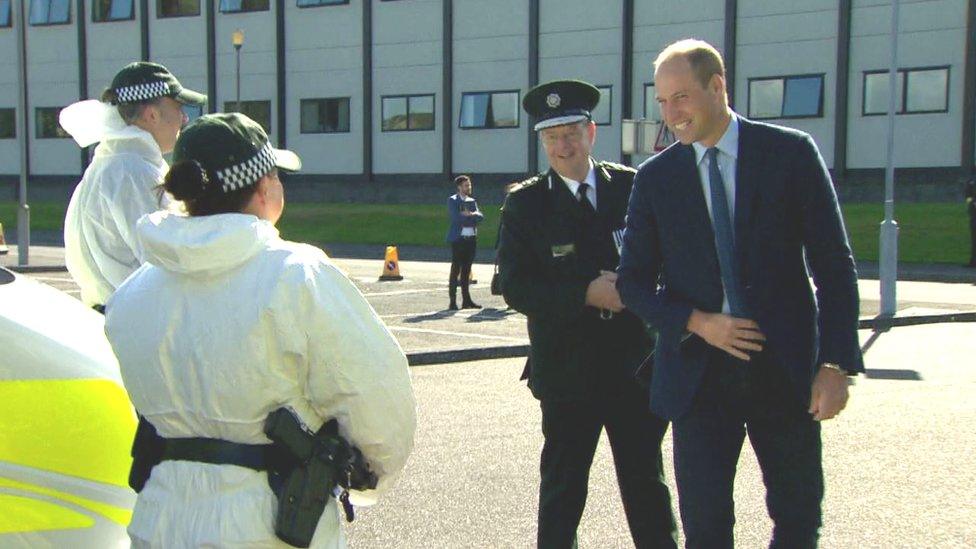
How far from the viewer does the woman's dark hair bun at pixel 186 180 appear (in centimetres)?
257

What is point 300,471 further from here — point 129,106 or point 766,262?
point 129,106

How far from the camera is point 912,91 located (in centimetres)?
3219

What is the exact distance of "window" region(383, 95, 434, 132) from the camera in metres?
40.1

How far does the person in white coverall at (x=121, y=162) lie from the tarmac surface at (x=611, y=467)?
1725 millimetres

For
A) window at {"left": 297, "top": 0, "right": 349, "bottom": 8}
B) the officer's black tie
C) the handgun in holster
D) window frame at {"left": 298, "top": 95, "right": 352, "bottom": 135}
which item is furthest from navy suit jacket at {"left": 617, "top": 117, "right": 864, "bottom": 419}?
window at {"left": 297, "top": 0, "right": 349, "bottom": 8}

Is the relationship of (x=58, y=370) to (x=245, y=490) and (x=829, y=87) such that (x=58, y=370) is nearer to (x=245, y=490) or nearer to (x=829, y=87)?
(x=245, y=490)

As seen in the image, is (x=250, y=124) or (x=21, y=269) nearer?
(x=250, y=124)

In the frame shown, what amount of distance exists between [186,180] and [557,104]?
2.22 m

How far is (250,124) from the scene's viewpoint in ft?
8.91

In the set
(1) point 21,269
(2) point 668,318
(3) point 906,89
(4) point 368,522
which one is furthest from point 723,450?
(3) point 906,89

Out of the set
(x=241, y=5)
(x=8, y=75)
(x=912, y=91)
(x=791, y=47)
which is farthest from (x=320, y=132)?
(x=912, y=91)

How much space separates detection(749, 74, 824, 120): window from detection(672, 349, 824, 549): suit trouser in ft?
102

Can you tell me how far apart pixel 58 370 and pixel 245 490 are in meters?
1.01

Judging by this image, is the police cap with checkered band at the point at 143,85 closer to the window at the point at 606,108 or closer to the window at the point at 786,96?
the window at the point at 786,96
